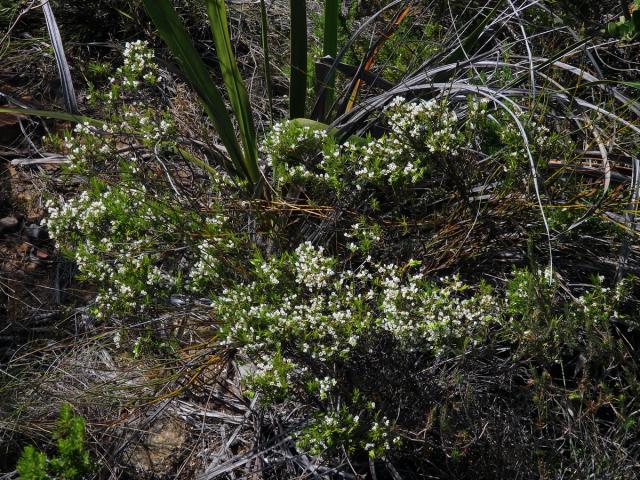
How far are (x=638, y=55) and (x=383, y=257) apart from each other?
1.41 m

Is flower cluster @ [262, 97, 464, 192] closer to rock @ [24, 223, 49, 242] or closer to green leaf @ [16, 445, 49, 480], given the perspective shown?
green leaf @ [16, 445, 49, 480]

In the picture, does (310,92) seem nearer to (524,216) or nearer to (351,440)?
(524,216)

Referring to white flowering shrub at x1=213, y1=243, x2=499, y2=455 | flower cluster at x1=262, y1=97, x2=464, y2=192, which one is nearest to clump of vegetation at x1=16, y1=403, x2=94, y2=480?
white flowering shrub at x1=213, y1=243, x2=499, y2=455

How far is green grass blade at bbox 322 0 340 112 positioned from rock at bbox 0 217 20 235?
139 centimetres

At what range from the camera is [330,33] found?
10.0ft

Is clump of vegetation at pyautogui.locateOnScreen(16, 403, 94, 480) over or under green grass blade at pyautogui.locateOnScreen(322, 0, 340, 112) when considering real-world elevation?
under

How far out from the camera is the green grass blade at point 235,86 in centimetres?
277

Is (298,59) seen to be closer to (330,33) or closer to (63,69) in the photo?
(330,33)

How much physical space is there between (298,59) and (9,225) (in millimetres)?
1402

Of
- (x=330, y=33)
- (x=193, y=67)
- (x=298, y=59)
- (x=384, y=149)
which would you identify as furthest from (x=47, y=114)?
(x=384, y=149)

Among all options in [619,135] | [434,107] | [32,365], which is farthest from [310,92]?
[32,365]

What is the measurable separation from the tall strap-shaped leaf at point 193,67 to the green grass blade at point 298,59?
1.10 ft

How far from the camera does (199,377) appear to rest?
8.87ft

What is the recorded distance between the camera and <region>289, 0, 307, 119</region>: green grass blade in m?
2.92
